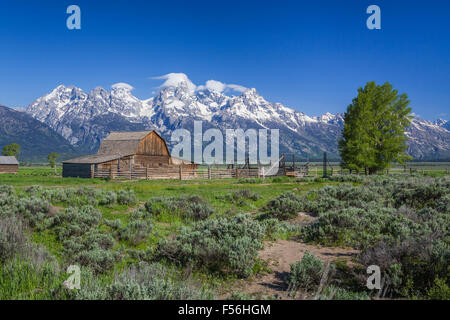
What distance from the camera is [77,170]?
37562 mm

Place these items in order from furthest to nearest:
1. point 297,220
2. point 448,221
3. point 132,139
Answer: point 132,139, point 297,220, point 448,221

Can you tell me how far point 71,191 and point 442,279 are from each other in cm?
1467

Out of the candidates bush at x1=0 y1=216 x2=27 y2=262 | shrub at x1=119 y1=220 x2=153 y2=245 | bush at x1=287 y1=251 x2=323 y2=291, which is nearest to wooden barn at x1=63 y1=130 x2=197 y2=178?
shrub at x1=119 y1=220 x2=153 y2=245

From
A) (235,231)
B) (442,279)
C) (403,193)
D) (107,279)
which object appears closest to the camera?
(442,279)

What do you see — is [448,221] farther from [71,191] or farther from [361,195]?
[71,191]

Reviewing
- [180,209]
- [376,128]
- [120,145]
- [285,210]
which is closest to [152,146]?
[120,145]

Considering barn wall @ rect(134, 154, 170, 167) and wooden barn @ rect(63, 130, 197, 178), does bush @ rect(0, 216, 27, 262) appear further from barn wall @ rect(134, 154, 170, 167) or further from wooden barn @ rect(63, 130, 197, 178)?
barn wall @ rect(134, 154, 170, 167)

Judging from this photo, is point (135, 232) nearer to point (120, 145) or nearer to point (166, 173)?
point (166, 173)

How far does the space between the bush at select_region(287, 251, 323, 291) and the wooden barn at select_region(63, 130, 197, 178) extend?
32576 mm

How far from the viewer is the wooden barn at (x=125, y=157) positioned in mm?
36562

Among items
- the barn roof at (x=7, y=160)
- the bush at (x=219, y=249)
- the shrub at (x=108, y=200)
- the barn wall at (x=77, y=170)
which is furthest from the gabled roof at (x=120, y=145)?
the bush at (x=219, y=249)

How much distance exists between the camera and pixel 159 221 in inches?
441
